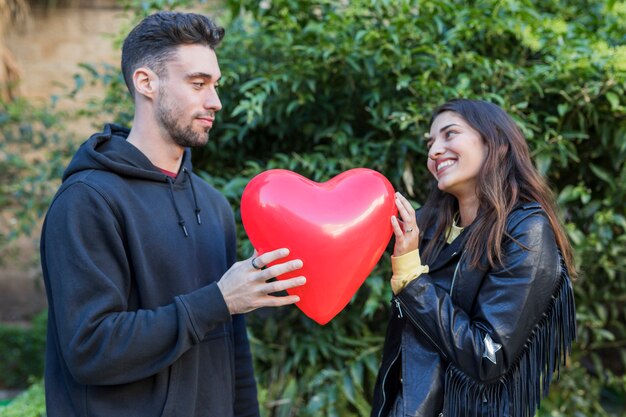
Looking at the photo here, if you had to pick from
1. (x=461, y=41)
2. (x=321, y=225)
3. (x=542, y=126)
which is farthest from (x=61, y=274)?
(x=542, y=126)

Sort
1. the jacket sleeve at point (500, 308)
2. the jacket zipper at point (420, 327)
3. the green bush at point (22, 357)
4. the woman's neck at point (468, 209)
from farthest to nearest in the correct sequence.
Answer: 1. the green bush at point (22, 357)
2. the woman's neck at point (468, 209)
3. the jacket zipper at point (420, 327)
4. the jacket sleeve at point (500, 308)

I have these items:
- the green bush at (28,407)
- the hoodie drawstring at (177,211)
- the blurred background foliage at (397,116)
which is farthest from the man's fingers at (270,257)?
the green bush at (28,407)

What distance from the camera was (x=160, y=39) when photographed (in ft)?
5.61

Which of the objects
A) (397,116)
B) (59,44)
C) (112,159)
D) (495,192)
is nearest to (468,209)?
(495,192)

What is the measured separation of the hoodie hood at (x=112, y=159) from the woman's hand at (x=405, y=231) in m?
0.71

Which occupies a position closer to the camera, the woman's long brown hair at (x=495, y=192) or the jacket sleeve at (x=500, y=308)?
the jacket sleeve at (x=500, y=308)

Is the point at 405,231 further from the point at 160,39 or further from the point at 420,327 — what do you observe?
the point at 160,39

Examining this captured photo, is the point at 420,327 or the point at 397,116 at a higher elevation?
the point at 397,116

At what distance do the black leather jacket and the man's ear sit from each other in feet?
3.13

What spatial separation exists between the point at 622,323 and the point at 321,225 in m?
2.58

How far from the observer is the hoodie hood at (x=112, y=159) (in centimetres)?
162

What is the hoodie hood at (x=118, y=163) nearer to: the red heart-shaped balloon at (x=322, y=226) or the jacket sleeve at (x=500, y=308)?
the red heart-shaped balloon at (x=322, y=226)

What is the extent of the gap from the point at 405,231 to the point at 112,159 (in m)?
0.88

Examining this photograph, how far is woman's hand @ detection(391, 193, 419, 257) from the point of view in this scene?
1710 mm
